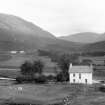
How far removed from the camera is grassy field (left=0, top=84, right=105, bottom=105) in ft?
174

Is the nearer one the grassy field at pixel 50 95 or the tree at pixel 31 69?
the grassy field at pixel 50 95

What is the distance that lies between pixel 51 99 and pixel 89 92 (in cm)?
1234

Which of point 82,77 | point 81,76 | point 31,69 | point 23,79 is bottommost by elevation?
point 23,79

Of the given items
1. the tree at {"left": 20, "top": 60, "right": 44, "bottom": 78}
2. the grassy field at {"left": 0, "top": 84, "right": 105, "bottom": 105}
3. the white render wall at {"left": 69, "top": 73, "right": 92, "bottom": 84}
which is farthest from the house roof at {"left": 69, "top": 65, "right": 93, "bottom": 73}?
the grassy field at {"left": 0, "top": 84, "right": 105, "bottom": 105}

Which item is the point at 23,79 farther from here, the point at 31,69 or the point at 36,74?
the point at 36,74

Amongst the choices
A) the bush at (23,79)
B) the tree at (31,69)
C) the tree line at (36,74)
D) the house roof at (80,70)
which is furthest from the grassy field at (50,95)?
the tree at (31,69)

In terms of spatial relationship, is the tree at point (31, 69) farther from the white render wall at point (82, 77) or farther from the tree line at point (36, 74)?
the white render wall at point (82, 77)

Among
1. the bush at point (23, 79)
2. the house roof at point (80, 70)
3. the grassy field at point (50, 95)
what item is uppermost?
the house roof at point (80, 70)

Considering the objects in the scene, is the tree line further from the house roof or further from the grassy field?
the grassy field

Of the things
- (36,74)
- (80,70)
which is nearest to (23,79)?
(36,74)

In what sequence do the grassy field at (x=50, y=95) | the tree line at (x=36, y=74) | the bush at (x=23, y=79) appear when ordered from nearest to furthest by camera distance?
the grassy field at (x=50, y=95) → the bush at (x=23, y=79) → the tree line at (x=36, y=74)

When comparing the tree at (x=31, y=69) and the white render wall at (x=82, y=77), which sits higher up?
the tree at (x=31, y=69)

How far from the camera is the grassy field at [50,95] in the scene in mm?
53156

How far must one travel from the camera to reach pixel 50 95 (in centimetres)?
6178
